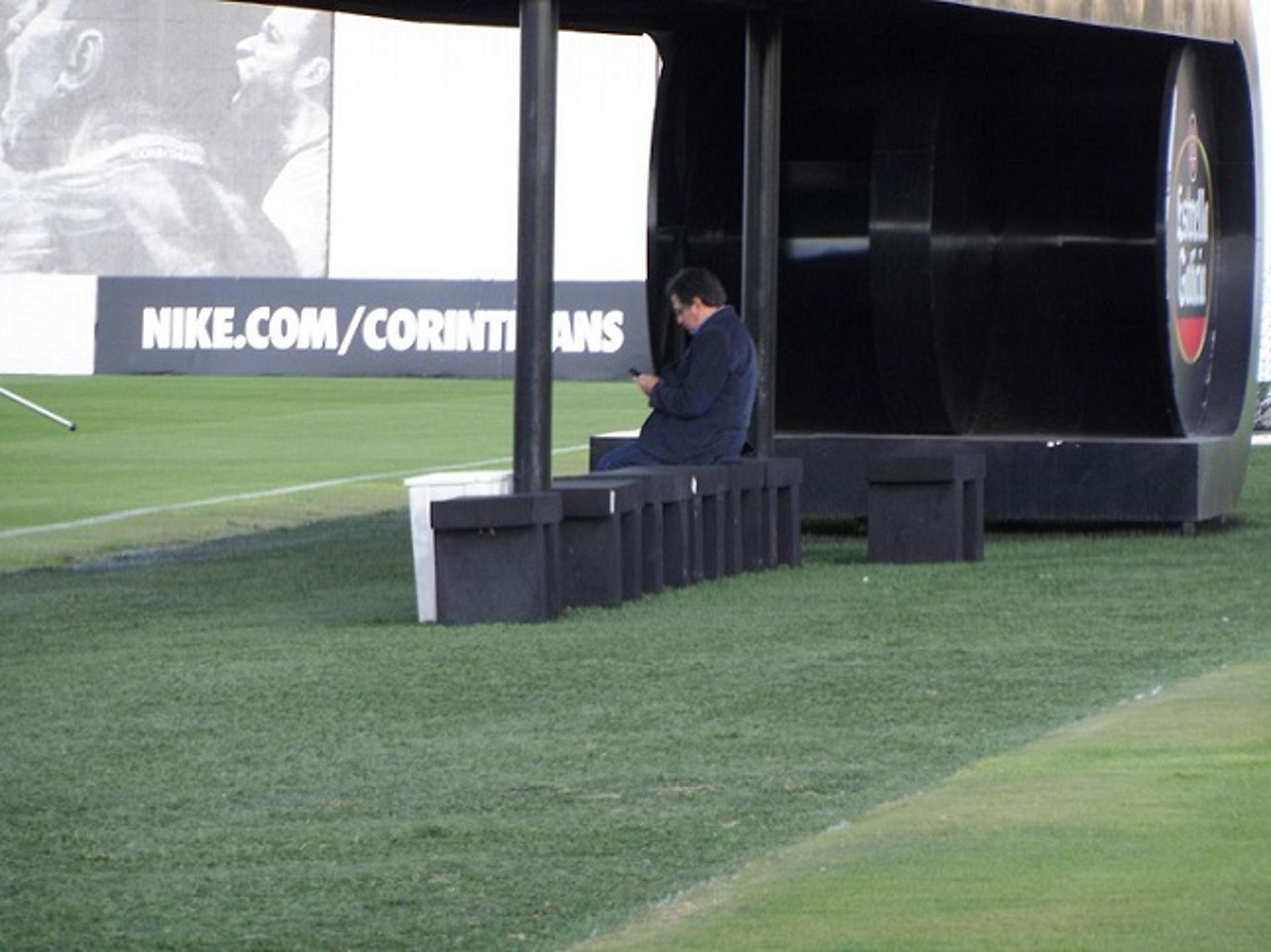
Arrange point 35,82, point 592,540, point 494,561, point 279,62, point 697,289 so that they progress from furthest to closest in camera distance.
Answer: point 35,82
point 279,62
point 697,289
point 592,540
point 494,561

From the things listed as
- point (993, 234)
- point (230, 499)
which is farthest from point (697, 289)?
point (230, 499)

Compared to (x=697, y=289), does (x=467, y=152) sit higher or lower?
higher

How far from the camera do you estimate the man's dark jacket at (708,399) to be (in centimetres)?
1448

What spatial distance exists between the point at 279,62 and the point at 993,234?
3537 cm

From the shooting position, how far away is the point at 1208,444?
1702 centimetres

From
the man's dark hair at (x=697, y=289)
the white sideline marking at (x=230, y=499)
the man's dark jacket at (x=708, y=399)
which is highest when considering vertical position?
the man's dark hair at (x=697, y=289)

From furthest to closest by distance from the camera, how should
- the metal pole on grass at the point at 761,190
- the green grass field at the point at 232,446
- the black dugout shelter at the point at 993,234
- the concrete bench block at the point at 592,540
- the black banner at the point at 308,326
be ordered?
the black banner at the point at 308,326 < the green grass field at the point at 232,446 < the black dugout shelter at the point at 993,234 < the metal pole on grass at the point at 761,190 < the concrete bench block at the point at 592,540

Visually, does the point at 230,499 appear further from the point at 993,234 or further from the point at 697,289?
the point at 697,289

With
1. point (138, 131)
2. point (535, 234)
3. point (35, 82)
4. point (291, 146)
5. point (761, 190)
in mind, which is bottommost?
point (535, 234)

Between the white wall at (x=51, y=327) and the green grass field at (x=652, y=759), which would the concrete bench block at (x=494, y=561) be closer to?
the green grass field at (x=652, y=759)

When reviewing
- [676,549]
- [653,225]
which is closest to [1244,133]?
[653,225]

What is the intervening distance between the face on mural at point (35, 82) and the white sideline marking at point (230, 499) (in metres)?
29.9

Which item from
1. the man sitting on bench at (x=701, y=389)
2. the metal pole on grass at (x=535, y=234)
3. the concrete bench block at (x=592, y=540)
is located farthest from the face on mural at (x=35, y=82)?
the concrete bench block at (x=592, y=540)

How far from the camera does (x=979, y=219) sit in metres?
18.4
